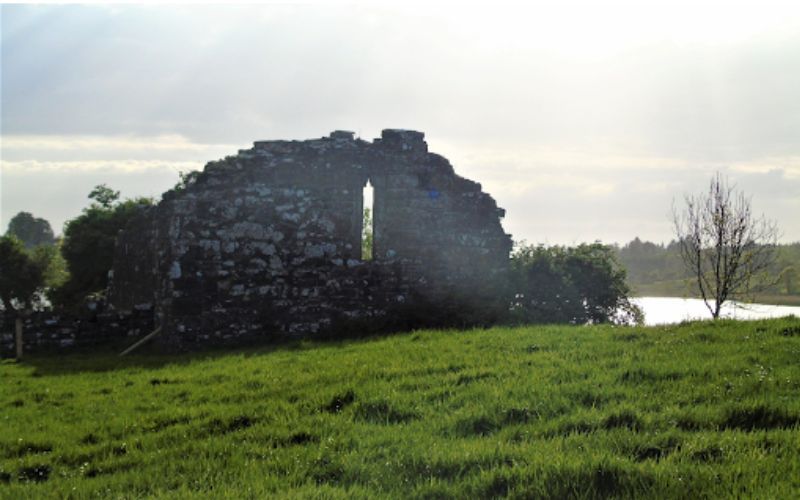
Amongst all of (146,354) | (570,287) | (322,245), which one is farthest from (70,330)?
(570,287)

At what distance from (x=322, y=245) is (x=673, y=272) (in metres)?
45.6

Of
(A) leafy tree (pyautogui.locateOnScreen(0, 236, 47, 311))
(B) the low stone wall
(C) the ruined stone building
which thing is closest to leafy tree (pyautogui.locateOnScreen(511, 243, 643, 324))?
(C) the ruined stone building

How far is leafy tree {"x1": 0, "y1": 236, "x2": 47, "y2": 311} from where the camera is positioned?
41.4m

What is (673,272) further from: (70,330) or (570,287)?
(70,330)

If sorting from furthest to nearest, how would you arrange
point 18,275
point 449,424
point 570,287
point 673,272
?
1. point 673,272
2. point 18,275
3. point 570,287
4. point 449,424

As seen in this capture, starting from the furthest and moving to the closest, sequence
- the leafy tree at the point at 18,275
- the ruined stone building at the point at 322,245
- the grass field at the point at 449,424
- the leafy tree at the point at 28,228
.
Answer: the leafy tree at the point at 28,228 → the leafy tree at the point at 18,275 → the ruined stone building at the point at 322,245 → the grass field at the point at 449,424

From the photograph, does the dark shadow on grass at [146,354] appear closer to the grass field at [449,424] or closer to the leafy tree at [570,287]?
the grass field at [449,424]

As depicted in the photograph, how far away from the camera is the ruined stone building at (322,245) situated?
15945 millimetres

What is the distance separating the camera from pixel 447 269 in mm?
17766

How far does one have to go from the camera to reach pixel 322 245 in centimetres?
1681

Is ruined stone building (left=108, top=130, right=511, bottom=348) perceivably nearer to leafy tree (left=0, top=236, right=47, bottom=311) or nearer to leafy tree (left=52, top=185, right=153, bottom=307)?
leafy tree (left=52, top=185, right=153, bottom=307)

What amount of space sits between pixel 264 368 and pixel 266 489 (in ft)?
19.2

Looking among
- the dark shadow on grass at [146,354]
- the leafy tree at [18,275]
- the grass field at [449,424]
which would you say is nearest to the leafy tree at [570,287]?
the dark shadow on grass at [146,354]

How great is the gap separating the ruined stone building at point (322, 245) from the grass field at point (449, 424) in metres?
4.14
